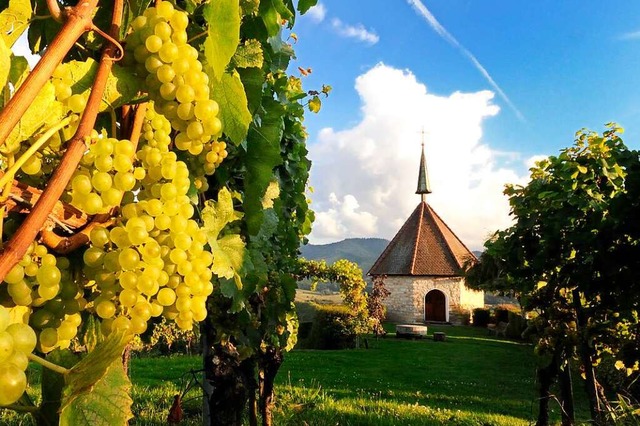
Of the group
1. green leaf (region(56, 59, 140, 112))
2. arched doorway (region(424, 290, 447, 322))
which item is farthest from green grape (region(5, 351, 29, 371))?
arched doorway (region(424, 290, 447, 322))

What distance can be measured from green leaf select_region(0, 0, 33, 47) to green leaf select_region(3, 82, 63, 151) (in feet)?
0.72

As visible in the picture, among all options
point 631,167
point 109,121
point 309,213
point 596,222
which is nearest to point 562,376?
point 596,222

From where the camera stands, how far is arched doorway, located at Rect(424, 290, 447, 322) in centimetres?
3031

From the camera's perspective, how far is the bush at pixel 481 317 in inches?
1160

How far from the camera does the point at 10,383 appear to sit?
0.51 meters

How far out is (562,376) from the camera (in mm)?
7012

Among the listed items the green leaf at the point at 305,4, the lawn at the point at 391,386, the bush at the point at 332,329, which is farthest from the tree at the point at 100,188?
the bush at the point at 332,329

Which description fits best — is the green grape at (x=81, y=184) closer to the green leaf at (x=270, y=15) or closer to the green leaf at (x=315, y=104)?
the green leaf at (x=270, y=15)

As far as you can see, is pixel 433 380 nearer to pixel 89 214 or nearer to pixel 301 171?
pixel 301 171

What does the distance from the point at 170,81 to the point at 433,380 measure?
1410 centimetres

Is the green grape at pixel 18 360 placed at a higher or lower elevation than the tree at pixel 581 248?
lower

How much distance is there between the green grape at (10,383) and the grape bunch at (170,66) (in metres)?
0.51

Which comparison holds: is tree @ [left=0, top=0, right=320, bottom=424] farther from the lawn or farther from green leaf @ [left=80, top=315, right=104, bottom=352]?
the lawn

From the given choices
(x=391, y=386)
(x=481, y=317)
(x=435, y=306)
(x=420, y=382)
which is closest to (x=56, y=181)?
(x=391, y=386)
